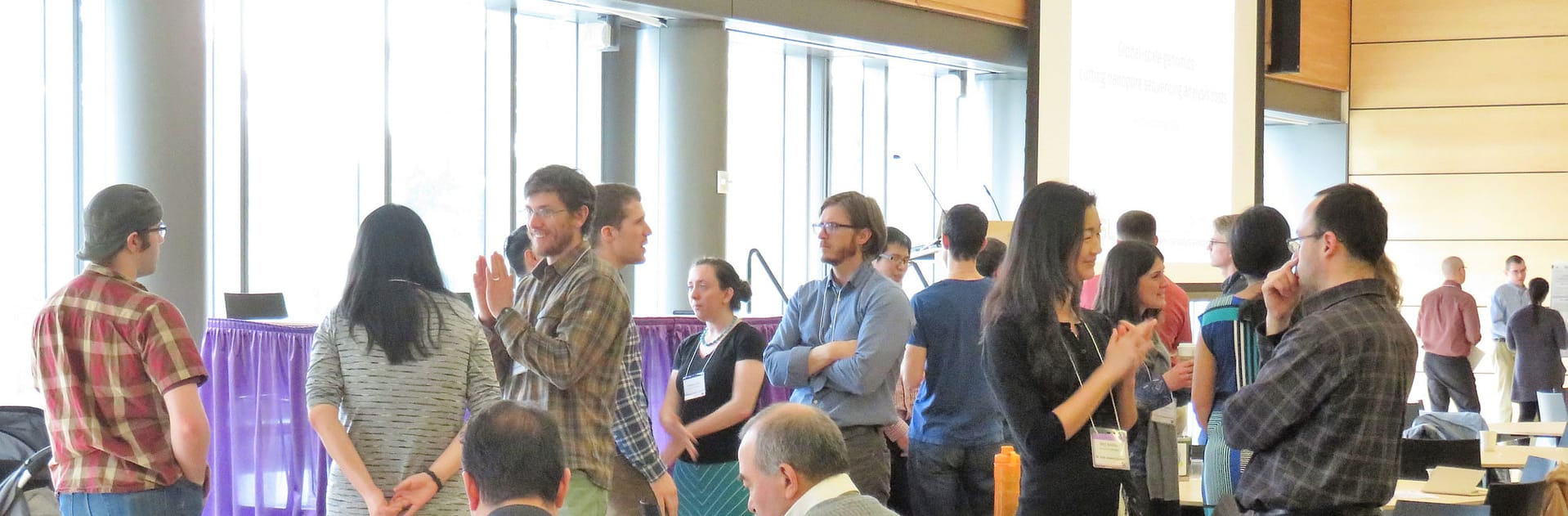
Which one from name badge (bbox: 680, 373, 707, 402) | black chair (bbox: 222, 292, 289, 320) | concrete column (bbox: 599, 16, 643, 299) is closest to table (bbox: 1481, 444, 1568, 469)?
name badge (bbox: 680, 373, 707, 402)

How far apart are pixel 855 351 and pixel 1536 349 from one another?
8.64 m

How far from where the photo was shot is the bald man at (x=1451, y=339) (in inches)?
422

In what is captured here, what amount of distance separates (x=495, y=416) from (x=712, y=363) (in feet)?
6.81

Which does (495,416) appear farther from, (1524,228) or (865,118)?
(1524,228)

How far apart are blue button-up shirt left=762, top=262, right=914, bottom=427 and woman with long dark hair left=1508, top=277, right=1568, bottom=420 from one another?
27.6 ft

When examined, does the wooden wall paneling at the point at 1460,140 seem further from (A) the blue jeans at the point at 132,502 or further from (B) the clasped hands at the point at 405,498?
(A) the blue jeans at the point at 132,502

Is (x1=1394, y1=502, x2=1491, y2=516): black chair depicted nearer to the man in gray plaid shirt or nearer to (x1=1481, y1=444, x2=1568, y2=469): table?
the man in gray plaid shirt

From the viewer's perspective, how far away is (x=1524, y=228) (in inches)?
507

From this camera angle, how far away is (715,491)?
13.3 feet

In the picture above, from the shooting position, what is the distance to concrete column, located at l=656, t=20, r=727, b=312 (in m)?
8.54

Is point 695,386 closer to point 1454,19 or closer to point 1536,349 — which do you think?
point 1536,349

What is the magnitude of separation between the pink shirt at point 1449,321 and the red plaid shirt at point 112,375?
1012 centimetres

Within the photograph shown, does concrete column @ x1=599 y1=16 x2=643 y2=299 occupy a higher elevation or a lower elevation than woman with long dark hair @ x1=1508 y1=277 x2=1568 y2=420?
higher

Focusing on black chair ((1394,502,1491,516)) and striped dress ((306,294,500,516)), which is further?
black chair ((1394,502,1491,516))
